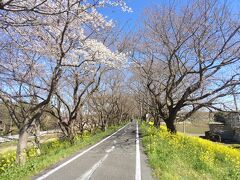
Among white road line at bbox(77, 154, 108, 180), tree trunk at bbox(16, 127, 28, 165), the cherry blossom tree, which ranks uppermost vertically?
the cherry blossom tree

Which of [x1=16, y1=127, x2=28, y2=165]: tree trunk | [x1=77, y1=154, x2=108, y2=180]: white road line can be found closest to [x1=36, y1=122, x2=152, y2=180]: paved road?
[x1=77, y1=154, x2=108, y2=180]: white road line

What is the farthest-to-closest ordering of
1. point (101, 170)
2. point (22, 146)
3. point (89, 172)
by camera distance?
point (22, 146)
point (101, 170)
point (89, 172)

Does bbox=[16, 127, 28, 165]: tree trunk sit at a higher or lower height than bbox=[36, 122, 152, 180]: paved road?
higher

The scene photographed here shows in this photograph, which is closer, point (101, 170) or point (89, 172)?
point (89, 172)

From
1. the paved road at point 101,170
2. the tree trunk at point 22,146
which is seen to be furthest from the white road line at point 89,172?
the tree trunk at point 22,146

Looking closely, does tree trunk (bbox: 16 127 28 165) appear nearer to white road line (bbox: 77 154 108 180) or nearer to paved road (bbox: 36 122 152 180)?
paved road (bbox: 36 122 152 180)

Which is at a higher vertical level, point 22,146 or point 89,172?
point 22,146

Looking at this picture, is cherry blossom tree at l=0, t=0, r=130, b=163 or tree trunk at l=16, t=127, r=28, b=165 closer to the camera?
cherry blossom tree at l=0, t=0, r=130, b=163

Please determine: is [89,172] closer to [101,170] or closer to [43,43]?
[101,170]

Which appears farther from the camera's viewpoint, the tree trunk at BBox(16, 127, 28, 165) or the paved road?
the tree trunk at BBox(16, 127, 28, 165)

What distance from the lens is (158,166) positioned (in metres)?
9.59

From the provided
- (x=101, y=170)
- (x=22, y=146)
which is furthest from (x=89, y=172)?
(x=22, y=146)

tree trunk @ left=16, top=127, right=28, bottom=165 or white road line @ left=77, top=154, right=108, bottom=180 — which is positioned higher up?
tree trunk @ left=16, top=127, right=28, bottom=165

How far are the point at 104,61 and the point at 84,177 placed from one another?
9.25 meters
